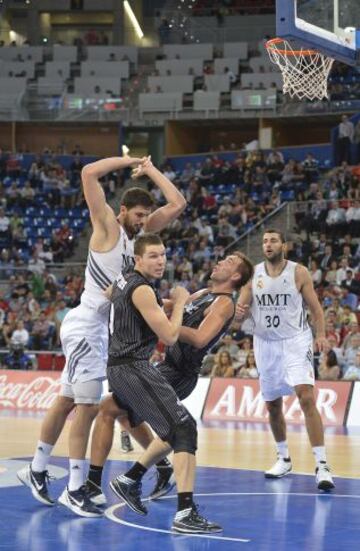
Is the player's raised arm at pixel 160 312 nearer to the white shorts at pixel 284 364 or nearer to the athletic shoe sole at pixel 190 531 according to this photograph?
the athletic shoe sole at pixel 190 531

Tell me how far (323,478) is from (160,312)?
112 inches

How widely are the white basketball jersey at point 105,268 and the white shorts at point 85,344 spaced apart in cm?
9

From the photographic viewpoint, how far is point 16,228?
1171 inches

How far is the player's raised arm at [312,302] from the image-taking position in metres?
9.66

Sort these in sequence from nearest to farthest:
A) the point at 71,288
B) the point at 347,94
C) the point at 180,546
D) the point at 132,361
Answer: the point at 180,546 → the point at 132,361 → the point at 71,288 → the point at 347,94

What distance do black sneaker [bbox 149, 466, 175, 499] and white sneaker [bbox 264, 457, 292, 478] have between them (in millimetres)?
1353

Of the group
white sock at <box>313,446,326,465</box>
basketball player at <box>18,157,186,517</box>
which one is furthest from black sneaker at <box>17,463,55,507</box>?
white sock at <box>313,446,326,465</box>

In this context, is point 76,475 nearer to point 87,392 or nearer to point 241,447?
point 87,392

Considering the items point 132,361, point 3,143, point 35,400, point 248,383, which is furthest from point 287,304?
point 3,143

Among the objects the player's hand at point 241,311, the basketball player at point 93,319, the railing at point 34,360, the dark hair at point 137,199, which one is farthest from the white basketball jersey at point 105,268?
the railing at point 34,360

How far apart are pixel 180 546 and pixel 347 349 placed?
11144 millimetres

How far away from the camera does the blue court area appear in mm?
6836

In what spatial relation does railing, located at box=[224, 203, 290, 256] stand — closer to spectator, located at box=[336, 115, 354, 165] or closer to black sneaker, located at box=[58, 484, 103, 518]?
spectator, located at box=[336, 115, 354, 165]

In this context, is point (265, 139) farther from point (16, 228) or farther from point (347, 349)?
point (347, 349)
